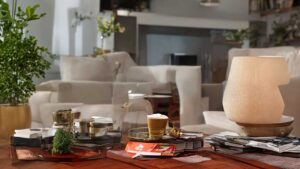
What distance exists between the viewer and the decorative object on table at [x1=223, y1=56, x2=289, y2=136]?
58.3 inches

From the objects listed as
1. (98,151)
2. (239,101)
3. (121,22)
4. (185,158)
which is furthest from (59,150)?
(121,22)

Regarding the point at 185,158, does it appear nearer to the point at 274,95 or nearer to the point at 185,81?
the point at 274,95

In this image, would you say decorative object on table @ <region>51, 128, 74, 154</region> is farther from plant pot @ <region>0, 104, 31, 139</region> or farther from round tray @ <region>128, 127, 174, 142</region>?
plant pot @ <region>0, 104, 31, 139</region>

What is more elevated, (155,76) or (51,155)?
(155,76)

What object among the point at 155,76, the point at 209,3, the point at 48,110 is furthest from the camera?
the point at 209,3

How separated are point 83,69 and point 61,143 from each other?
294 centimetres

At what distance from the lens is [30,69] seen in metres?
1.66

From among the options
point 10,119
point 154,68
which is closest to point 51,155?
point 10,119

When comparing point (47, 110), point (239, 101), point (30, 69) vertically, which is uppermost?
point (30, 69)

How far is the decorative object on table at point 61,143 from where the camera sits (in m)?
1.20

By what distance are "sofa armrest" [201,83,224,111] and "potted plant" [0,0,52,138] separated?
7.36ft

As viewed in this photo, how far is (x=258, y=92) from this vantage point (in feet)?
4.86

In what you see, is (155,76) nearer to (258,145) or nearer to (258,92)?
(258,92)

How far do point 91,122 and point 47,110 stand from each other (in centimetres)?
181
